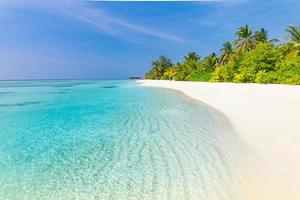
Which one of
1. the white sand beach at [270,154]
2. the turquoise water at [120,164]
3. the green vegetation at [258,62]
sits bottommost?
the turquoise water at [120,164]

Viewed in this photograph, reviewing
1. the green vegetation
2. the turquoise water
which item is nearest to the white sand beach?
the turquoise water

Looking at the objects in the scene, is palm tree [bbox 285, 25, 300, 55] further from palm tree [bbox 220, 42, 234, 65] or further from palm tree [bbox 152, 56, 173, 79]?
palm tree [bbox 152, 56, 173, 79]

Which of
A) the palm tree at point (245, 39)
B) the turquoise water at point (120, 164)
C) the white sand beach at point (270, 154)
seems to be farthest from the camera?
the palm tree at point (245, 39)

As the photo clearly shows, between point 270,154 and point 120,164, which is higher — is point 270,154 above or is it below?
above

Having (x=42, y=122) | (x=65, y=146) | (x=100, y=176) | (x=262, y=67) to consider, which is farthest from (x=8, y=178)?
(x=262, y=67)

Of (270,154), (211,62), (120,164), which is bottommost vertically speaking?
(120,164)

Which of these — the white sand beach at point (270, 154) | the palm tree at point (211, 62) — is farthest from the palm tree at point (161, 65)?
the white sand beach at point (270, 154)

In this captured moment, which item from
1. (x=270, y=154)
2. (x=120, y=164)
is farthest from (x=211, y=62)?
(x=120, y=164)

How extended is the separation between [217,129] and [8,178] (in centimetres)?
523

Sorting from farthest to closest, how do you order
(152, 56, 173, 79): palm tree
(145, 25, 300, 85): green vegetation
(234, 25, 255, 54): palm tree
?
(152, 56, 173, 79): palm tree < (234, 25, 255, 54): palm tree < (145, 25, 300, 85): green vegetation

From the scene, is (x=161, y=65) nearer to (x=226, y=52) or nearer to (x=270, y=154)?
(x=226, y=52)

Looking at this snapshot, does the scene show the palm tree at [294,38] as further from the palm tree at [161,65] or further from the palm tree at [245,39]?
the palm tree at [161,65]

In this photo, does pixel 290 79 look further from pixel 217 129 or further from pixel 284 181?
pixel 284 181

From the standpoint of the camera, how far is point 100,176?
4152mm
